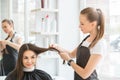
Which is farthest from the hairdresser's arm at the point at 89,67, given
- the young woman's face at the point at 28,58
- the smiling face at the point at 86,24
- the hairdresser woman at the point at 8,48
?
the hairdresser woman at the point at 8,48

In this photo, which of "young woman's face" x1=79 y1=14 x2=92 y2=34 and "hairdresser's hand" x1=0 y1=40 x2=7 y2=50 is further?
"hairdresser's hand" x1=0 y1=40 x2=7 y2=50

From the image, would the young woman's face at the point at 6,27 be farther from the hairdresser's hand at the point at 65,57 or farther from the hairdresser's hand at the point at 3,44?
the hairdresser's hand at the point at 65,57

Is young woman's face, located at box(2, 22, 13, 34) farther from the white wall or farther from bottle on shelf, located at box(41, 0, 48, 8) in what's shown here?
the white wall

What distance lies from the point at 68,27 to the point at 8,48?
94 centimetres

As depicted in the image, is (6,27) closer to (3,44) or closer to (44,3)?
(3,44)

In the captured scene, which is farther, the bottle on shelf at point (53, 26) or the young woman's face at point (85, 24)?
the bottle on shelf at point (53, 26)

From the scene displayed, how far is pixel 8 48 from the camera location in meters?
2.28

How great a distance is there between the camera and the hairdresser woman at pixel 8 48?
226cm

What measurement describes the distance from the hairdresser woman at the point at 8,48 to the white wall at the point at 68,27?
2.46ft

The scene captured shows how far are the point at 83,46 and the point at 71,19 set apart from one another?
1.12 m

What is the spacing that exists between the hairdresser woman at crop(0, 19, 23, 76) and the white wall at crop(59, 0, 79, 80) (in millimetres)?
748

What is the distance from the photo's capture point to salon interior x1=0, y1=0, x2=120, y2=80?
2.66 metres

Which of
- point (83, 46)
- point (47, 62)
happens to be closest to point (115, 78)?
point (47, 62)

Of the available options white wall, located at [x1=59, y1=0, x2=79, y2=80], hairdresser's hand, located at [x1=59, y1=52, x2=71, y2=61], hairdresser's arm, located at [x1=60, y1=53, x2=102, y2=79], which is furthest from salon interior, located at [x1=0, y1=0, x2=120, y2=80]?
hairdresser's arm, located at [x1=60, y1=53, x2=102, y2=79]
